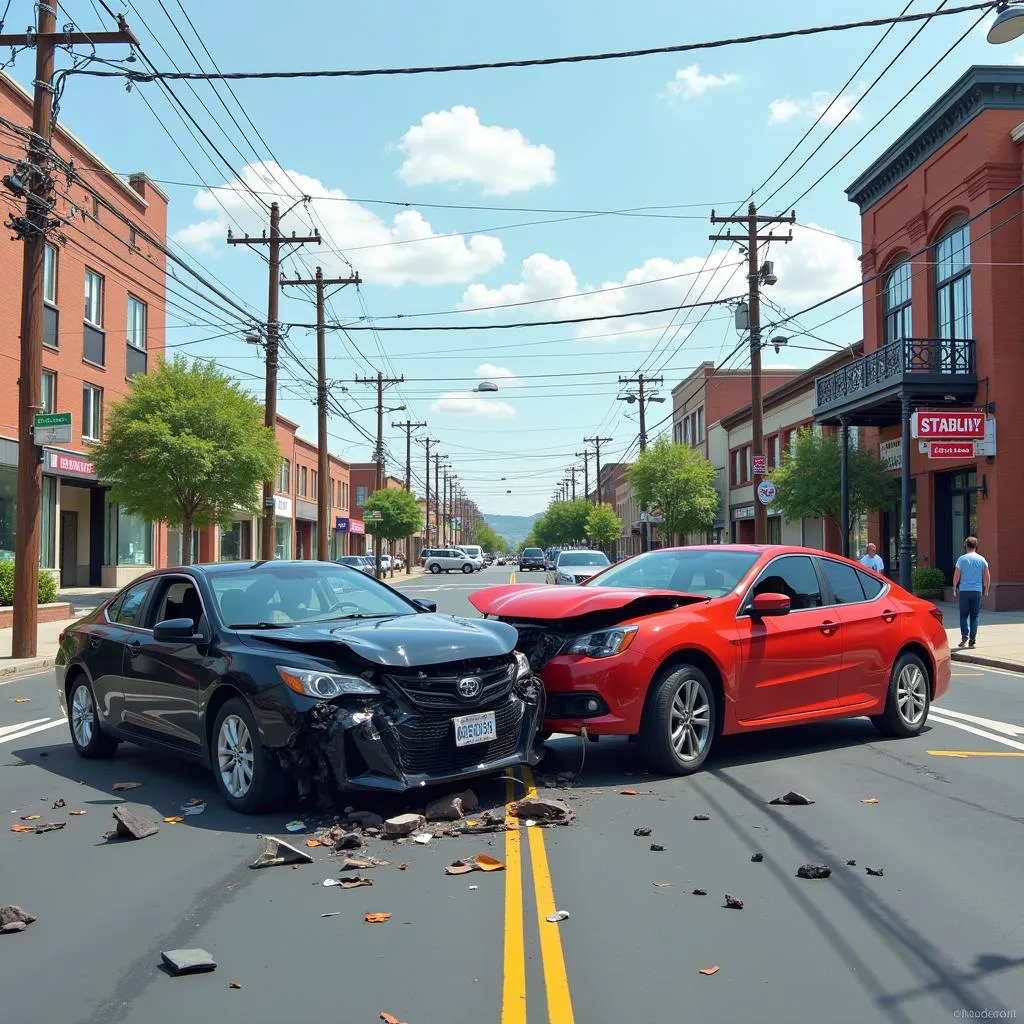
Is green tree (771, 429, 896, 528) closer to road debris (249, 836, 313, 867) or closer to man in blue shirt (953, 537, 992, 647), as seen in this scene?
man in blue shirt (953, 537, 992, 647)

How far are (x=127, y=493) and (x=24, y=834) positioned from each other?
23.6 m

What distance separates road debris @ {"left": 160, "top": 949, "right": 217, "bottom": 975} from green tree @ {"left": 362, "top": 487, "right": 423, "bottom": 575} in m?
62.8

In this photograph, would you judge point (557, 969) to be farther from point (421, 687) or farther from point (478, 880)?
point (421, 687)

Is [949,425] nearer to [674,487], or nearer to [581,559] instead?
[581,559]

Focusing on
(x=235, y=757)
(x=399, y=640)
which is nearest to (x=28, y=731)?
(x=235, y=757)

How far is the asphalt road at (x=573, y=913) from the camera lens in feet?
12.9

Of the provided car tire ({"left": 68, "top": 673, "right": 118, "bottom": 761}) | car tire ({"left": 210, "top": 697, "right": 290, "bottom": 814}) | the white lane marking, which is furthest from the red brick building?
car tire ({"left": 210, "top": 697, "right": 290, "bottom": 814})

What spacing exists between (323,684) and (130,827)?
53.7 inches

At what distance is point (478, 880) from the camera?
5289 mm

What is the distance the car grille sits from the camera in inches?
245

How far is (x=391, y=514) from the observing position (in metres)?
68.5

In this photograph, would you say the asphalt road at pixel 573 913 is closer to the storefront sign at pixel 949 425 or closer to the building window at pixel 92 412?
the storefront sign at pixel 949 425

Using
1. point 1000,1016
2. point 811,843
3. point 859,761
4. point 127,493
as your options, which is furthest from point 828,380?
point 1000,1016

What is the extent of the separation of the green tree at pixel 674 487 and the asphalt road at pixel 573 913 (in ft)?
135
